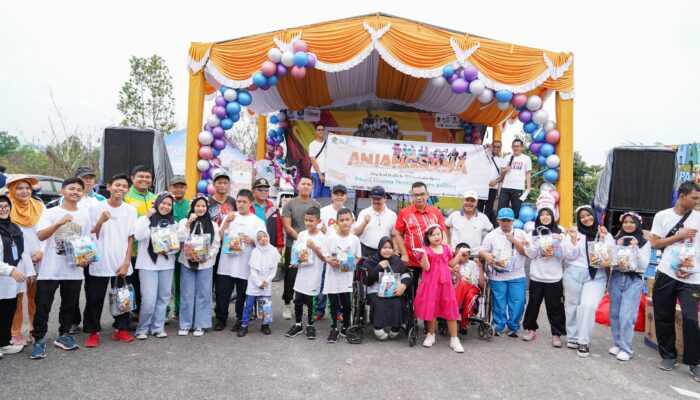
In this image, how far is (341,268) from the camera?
4555mm

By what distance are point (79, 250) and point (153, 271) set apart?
2.46 feet

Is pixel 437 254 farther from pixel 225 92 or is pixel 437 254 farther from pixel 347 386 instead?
pixel 225 92

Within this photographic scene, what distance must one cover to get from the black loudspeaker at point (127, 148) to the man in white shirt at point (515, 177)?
6.27m

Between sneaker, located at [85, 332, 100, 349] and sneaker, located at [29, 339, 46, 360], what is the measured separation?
36 cm

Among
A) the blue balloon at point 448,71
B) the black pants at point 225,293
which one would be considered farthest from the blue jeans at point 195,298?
the blue balloon at point 448,71

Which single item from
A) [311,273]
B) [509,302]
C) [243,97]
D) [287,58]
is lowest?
[509,302]

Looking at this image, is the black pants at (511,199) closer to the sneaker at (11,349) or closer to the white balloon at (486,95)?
the white balloon at (486,95)

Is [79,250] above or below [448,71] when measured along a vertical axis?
below

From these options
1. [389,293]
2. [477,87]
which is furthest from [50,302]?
[477,87]

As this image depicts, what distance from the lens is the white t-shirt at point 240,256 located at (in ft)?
15.7

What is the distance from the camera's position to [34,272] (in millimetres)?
3912

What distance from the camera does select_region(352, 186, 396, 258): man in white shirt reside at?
16.8 ft

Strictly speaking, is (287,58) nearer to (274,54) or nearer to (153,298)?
(274,54)

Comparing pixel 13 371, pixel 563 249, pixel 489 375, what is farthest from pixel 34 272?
pixel 563 249
